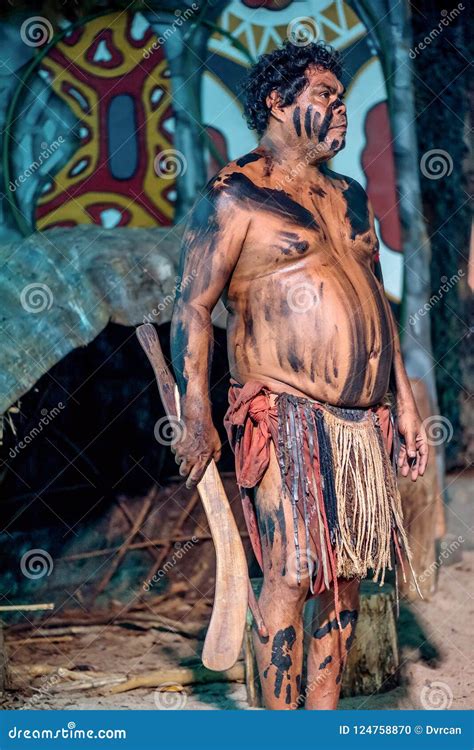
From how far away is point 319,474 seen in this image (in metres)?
4.02

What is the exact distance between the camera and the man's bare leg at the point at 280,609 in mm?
3959

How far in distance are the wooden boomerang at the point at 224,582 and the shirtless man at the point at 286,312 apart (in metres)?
0.07

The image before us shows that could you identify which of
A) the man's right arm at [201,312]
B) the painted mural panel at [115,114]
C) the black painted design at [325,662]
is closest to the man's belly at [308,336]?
the man's right arm at [201,312]

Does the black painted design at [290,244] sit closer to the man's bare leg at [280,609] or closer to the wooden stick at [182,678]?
the man's bare leg at [280,609]

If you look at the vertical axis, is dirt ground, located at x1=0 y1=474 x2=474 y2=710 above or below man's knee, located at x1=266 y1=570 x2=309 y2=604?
below

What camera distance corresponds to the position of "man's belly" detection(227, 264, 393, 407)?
4.02 metres

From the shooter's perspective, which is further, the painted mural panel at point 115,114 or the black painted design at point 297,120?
the painted mural panel at point 115,114

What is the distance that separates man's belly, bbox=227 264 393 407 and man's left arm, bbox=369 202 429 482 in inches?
9.2

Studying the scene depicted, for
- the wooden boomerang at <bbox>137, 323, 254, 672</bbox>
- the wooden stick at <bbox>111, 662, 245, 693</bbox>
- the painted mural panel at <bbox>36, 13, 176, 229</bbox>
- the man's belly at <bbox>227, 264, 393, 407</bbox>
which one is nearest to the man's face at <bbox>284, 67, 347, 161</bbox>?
the man's belly at <bbox>227, 264, 393, 407</bbox>

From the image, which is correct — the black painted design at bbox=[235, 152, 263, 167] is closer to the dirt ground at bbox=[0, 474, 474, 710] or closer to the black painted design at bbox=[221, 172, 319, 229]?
the black painted design at bbox=[221, 172, 319, 229]

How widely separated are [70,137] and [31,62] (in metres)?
0.43

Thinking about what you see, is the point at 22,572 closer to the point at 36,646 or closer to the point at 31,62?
the point at 36,646

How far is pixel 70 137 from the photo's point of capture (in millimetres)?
6773
